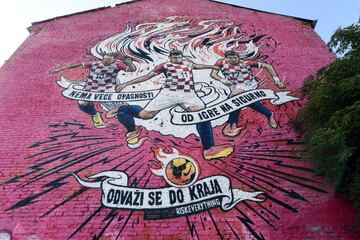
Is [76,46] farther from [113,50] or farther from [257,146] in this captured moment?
[257,146]

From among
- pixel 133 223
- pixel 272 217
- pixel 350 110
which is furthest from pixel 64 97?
pixel 350 110

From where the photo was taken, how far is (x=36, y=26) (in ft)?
29.7

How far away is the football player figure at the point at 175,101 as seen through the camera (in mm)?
6053

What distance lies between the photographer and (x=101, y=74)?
24.5 ft

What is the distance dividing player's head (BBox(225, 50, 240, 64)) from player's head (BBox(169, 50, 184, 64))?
95 cm

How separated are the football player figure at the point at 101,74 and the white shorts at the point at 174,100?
3.03 feet

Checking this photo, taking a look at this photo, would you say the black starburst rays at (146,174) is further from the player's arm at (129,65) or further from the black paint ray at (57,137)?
the player's arm at (129,65)

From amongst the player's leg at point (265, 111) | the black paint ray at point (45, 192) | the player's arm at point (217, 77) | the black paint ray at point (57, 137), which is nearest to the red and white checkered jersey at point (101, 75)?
the black paint ray at point (57, 137)

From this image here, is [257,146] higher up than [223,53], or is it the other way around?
[223,53]

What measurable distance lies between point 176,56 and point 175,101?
4.99 ft

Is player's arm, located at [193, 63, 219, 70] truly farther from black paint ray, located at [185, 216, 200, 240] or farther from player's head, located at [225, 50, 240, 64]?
black paint ray, located at [185, 216, 200, 240]

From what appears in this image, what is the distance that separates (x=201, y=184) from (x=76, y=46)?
15.1ft

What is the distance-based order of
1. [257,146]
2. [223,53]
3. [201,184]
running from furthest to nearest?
[223,53], [257,146], [201,184]

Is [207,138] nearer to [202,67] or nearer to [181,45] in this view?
[202,67]
